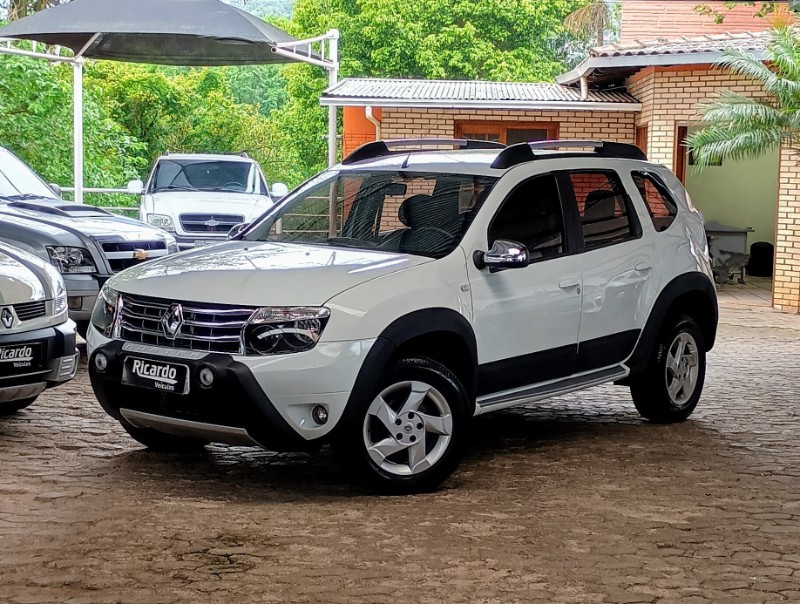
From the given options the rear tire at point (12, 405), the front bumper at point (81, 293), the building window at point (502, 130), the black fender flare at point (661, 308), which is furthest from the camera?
the building window at point (502, 130)

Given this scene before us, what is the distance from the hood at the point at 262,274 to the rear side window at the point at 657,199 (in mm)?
2325

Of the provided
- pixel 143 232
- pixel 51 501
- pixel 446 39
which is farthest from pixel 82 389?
pixel 446 39

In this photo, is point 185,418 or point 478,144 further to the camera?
point 478,144

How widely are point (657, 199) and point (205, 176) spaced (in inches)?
399

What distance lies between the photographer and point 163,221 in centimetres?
1653

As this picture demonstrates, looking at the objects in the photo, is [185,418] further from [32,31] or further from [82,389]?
[32,31]

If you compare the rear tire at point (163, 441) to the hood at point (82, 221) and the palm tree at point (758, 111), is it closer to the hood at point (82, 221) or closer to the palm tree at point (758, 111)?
the hood at point (82, 221)

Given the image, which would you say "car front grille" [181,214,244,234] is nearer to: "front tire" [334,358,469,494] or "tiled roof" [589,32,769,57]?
"tiled roof" [589,32,769,57]

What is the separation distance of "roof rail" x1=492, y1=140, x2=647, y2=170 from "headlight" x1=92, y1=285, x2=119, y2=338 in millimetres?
2340

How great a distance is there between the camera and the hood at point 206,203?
16.5 m

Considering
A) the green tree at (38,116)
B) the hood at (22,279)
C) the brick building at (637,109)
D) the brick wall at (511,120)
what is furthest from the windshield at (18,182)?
the green tree at (38,116)

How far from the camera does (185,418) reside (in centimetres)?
643

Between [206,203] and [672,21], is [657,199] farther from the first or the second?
[672,21]

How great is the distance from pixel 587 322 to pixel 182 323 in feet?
8.55
